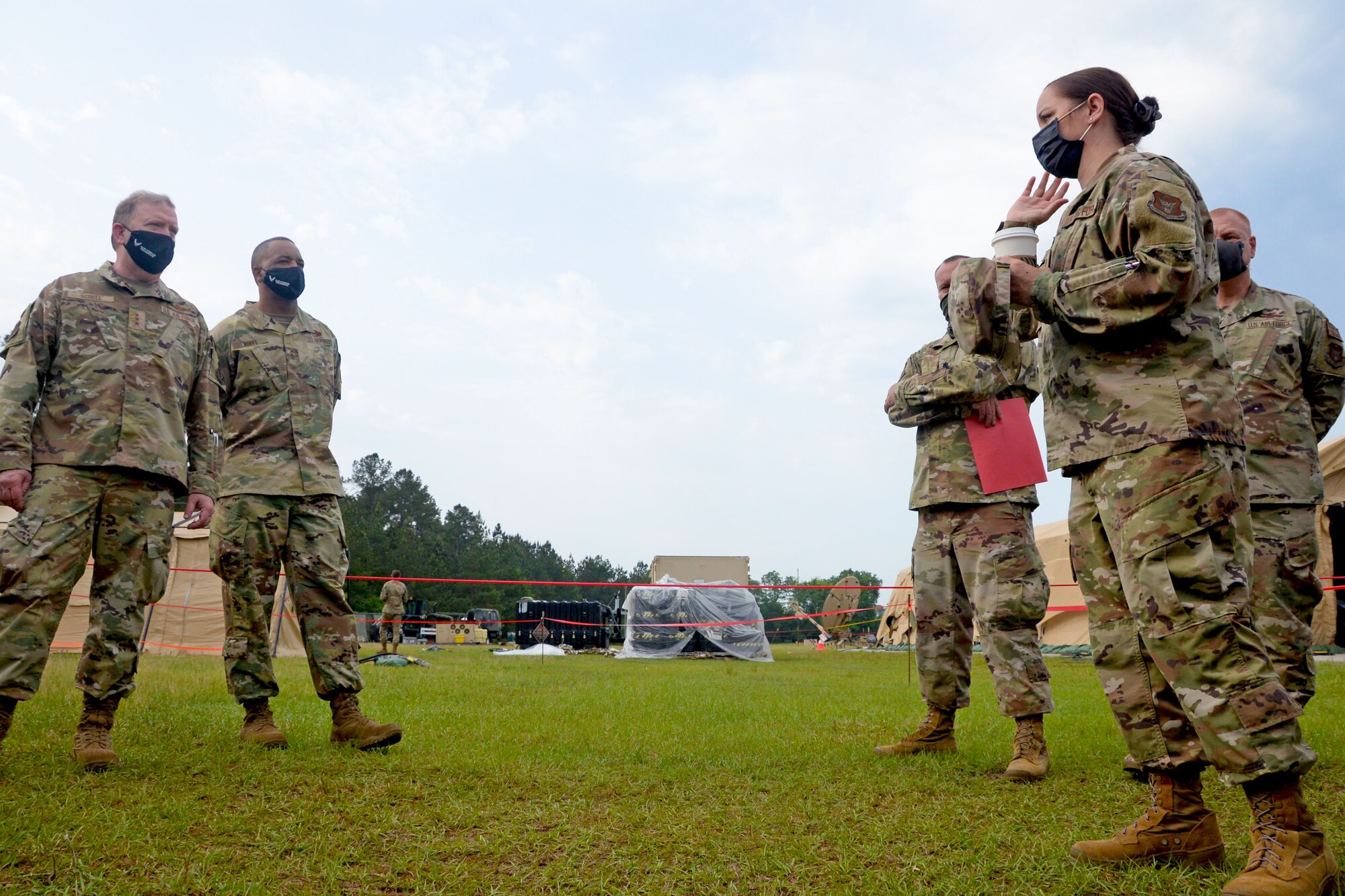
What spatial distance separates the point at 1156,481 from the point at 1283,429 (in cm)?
218

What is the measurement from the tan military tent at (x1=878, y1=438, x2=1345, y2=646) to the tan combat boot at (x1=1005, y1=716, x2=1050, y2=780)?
2.12 m

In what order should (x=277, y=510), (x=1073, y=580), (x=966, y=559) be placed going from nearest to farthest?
(x=966, y=559) < (x=277, y=510) < (x=1073, y=580)

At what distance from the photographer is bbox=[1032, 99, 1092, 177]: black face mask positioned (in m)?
2.49

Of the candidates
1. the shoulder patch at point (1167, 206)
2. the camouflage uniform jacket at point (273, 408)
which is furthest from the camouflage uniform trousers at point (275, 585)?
the shoulder patch at point (1167, 206)

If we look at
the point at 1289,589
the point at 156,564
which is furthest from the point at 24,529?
the point at 1289,589

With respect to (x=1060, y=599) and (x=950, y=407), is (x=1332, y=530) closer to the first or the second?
(x=1060, y=599)

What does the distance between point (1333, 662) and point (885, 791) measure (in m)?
11.4

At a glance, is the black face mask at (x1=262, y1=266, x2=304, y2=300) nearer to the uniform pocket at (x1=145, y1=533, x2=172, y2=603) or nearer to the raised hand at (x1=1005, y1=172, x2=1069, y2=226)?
the uniform pocket at (x1=145, y1=533, x2=172, y2=603)

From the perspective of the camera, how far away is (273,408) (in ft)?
13.9

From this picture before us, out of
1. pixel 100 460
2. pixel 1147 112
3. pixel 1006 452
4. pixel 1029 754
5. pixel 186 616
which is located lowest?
pixel 1029 754

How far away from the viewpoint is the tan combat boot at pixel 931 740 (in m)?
3.91

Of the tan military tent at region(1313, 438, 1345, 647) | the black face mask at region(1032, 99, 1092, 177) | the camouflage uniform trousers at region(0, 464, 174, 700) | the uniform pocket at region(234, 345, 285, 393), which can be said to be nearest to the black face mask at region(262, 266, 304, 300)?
the uniform pocket at region(234, 345, 285, 393)

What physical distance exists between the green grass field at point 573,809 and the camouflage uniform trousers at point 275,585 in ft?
1.12

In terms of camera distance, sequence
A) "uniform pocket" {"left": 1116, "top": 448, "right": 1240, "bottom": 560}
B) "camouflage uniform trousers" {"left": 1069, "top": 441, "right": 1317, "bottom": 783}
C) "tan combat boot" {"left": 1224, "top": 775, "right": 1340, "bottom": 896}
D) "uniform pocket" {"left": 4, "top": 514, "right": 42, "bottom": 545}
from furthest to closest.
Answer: "uniform pocket" {"left": 4, "top": 514, "right": 42, "bottom": 545} → "uniform pocket" {"left": 1116, "top": 448, "right": 1240, "bottom": 560} → "camouflage uniform trousers" {"left": 1069, "top": 441, "right": 1317, "bottom": 783} → "tan combat boot" {"left": 1224, "top": 775, "right": 1340, "bottom": 896}
